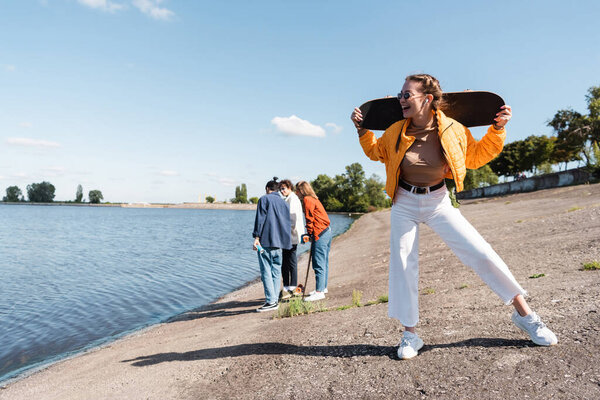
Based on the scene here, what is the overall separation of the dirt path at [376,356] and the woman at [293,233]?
134cm

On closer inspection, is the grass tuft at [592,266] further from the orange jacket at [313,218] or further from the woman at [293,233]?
the woman at [293,233]

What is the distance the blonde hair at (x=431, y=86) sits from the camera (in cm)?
322

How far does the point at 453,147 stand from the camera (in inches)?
123

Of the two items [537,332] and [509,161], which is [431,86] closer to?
[537,332]

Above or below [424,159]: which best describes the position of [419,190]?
below

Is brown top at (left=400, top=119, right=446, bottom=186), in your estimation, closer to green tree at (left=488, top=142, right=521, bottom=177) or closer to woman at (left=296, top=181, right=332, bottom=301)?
woman at (left=296, top=181, right=332, bottom=301)

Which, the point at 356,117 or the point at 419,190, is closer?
the point at 419,190

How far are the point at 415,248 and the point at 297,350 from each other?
6.11ft

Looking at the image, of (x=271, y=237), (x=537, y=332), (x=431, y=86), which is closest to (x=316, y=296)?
(x=271, y=237)

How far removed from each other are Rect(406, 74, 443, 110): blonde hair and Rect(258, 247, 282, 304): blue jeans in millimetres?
4952

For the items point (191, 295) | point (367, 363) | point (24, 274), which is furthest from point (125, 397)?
point (24, 274)

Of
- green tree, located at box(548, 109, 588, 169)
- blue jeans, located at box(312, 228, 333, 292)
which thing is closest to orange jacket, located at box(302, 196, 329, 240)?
blue jeans, located at box(312, 228, 333, 292)

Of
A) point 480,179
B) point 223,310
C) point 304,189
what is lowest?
point 223,310

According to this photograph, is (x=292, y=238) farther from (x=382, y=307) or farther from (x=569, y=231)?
(x=569, y=231)
